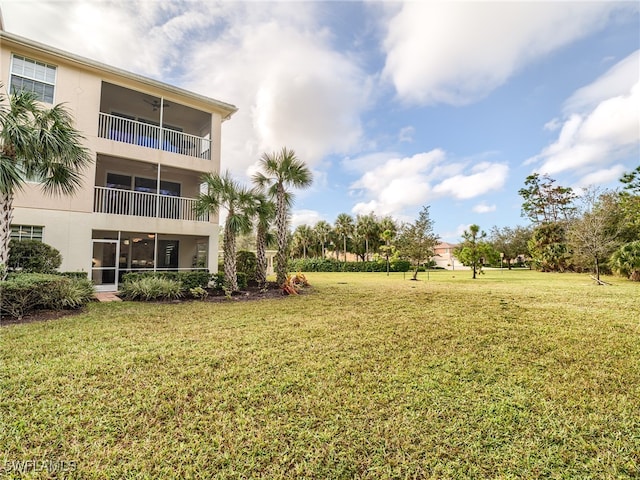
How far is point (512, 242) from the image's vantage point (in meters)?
40.1

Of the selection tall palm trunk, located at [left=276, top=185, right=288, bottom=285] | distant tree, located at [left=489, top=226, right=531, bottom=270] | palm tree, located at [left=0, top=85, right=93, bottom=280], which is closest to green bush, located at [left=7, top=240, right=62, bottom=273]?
palm tree, located at [left=0, top=85, right=93, bottom=280]

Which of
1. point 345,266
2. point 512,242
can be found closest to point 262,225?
point 345,266

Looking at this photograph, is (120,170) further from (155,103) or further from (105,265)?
(105,265)

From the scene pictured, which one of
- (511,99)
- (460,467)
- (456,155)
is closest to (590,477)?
(460,467)

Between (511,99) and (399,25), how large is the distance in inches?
265

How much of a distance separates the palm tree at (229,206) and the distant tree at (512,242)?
125 ft

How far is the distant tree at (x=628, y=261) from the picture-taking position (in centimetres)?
1584

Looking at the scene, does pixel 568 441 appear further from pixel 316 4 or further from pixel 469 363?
pixel 316 4

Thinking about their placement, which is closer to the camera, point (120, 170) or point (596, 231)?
point (120, 170)

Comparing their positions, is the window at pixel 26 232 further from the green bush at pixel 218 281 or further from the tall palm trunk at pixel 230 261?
the tall palm trunk at pixel 230 261

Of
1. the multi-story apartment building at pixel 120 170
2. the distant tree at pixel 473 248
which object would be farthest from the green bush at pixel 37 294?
the distant tree at pixel 473 248

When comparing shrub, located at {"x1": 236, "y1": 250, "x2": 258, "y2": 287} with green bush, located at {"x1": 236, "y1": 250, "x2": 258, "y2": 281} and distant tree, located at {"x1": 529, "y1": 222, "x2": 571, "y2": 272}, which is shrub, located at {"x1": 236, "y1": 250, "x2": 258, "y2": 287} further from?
distant tree, located at {"x1": 529, "y1": 222, "x2": 571, "y2": 272}

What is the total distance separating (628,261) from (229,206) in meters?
21.3

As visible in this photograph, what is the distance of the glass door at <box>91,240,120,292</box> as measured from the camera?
12250mm
